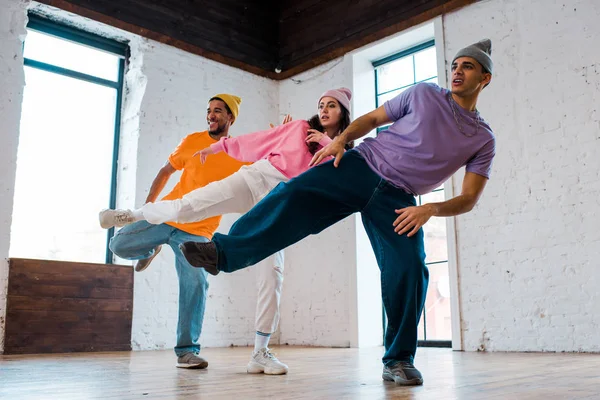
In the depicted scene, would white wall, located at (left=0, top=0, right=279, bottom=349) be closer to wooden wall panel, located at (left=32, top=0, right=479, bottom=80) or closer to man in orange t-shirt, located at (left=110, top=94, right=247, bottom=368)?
wooden wall panel, located at (left=32, top=0, right=479, bottom=80)

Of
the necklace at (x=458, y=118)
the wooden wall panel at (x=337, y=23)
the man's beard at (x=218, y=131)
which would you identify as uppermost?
the wooden wall panel at (x=337, y=23)

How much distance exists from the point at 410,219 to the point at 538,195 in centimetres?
254

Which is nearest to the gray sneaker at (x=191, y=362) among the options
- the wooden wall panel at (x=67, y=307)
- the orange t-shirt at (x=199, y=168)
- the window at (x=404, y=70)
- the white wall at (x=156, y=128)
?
the orange t-shirt at (x=199, y=168)

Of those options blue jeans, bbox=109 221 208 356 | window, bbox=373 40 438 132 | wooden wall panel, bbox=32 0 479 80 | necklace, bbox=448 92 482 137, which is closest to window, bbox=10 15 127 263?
wooden wall panel, bbox=32 0 479 80

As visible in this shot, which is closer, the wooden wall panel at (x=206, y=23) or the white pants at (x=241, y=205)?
the white pants at (x=241, y=205)

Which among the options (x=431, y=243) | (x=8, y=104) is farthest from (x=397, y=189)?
(x=8, y=104)

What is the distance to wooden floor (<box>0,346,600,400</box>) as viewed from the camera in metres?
1.97

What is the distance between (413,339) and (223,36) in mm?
4857

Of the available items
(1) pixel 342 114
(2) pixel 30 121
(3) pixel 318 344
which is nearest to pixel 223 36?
(2) pixel 30 121

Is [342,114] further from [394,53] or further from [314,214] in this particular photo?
[394,53]

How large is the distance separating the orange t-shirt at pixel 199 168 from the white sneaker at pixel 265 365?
81 cm

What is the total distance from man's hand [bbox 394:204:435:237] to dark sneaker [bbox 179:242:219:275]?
70 centimetres

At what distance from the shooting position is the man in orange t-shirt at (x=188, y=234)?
10.1 ft

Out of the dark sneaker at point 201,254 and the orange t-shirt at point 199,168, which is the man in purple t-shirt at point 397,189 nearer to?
the dark sneaker at point 201,254
